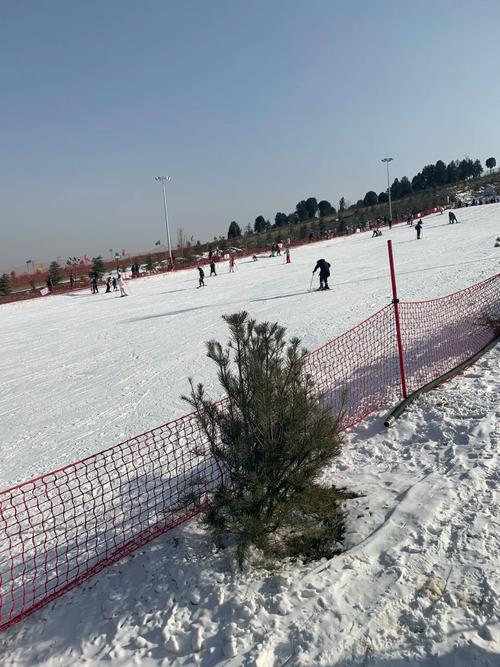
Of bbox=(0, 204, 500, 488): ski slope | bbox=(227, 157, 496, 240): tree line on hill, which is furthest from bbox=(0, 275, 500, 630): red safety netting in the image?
bbox=(227, 157, 496, 240): tree line on hill

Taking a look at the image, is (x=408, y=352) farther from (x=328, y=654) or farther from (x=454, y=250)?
(x=454, y=250)

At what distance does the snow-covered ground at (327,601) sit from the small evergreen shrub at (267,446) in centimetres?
30

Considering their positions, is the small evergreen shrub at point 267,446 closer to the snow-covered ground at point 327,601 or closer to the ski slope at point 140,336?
the snow-covered ground at point 327,601

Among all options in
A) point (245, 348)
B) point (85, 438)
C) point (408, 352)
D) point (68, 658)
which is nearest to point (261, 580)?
point (68, 658)

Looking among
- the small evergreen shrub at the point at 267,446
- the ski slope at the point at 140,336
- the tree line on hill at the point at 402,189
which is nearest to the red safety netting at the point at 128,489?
the small evergreen shrub at the point at 267,446

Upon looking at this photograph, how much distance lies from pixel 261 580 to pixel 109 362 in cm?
927

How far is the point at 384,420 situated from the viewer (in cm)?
596

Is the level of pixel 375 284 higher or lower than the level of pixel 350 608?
higher

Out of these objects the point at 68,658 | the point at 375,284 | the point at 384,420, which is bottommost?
the point at 68,658

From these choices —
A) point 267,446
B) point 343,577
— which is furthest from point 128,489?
point 343,577

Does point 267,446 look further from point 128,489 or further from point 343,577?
point 128,489

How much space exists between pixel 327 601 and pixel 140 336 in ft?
40.2

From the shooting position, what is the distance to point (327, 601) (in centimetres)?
315

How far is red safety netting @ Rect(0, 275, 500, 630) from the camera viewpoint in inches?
161
